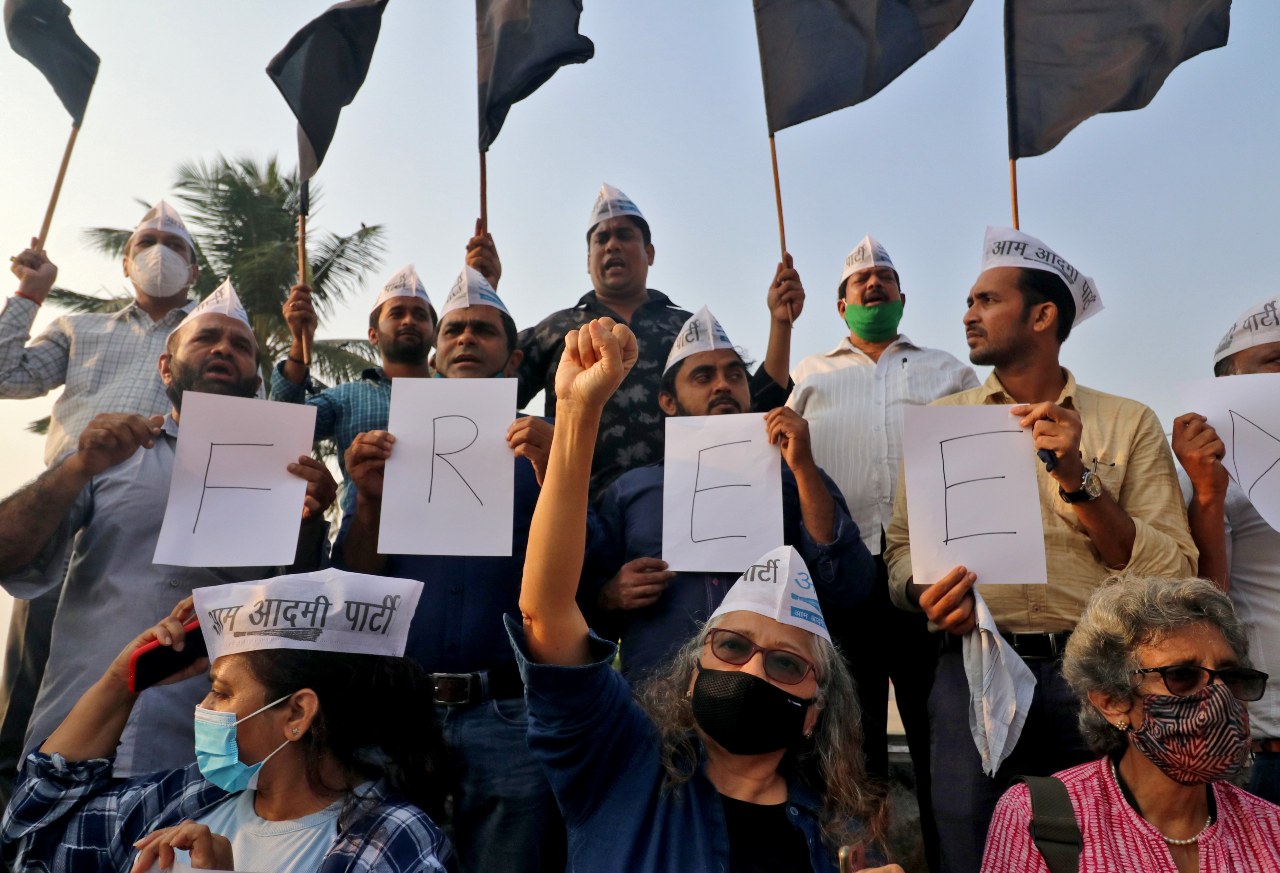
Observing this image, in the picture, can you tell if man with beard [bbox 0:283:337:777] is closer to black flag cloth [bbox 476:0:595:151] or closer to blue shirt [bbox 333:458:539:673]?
blue shirt [bbox 333:458:539:673]

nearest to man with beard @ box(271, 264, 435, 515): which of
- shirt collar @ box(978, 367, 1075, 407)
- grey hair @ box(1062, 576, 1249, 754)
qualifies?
Result: shirt collar @ box(978, 367, 1075, 407)

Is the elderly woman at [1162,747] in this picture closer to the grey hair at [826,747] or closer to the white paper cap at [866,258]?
the grey hair at [826,747]

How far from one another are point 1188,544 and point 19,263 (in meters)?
5.39

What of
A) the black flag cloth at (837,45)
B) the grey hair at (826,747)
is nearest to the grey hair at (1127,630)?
the grey hair at (826,747)

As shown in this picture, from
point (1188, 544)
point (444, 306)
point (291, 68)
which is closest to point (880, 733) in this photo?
point (1188, 544)

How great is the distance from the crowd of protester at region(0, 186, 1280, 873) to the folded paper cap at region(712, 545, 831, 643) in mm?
14

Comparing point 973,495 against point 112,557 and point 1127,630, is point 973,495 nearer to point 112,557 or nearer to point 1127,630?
point 1127,630

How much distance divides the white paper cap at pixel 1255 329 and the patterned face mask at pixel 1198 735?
7.02ft

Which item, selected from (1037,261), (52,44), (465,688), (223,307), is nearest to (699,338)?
(1037,261)

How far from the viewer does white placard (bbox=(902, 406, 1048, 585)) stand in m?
3.94

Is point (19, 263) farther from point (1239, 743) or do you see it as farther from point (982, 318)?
point (1239, 743)

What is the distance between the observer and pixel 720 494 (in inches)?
170

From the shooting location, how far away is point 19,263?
562 centimetres

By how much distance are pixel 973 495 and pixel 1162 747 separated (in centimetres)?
111
